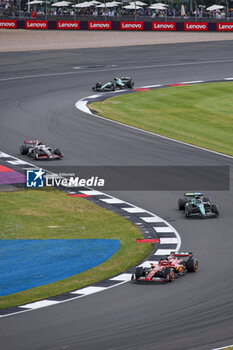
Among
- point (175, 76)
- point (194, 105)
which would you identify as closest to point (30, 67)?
point (175, 76)

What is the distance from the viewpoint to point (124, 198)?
89.9 feet

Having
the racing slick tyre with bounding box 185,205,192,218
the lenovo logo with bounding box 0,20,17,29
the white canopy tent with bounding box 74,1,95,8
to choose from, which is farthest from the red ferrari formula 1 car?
the white canopy tent with bounding box 74,1,95,8

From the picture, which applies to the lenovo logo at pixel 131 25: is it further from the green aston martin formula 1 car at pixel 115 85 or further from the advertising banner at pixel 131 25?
the green aston martin formula 1 car at pixel 115 85

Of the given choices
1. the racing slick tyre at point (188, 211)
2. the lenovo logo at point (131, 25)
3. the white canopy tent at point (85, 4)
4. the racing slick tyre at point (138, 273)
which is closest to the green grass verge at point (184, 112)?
the racing slick tyre at point (188, 211)

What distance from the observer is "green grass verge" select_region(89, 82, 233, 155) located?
38.9 meters

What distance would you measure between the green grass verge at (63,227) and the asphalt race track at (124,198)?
118 cm

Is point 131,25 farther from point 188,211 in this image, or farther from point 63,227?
point 63,227

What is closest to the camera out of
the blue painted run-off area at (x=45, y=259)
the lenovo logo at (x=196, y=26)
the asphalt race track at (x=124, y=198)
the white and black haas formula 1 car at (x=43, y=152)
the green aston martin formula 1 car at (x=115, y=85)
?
the asphalt race track at (x=124, y=198)

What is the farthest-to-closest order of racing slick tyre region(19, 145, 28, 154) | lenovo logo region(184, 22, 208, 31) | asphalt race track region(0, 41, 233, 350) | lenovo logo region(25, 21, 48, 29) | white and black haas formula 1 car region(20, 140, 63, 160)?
1. lenovo logo region(25, 21, 48, 29)
2. lenovo logo region(184, 22, 208, 31)
3. racing slick tyre region(19, 145, 28, 154)
4. white and black haas formula 1 car region(20, 140, 63, 160)
5. asphalt race track region(0, 41, 233, 350)

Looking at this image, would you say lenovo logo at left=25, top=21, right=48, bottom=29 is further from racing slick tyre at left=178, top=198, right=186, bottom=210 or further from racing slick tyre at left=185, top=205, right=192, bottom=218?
racing slick tyre at left=185, top=205, right=192, bottom=218

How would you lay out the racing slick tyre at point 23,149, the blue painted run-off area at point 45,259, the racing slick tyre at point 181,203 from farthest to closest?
the racing slick tyre at point 23,149 < the racing slick tyre at point 181,203 < the blue painted run-off area at point 45,259

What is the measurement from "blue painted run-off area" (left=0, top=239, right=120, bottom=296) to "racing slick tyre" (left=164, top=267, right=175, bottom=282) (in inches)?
95.7

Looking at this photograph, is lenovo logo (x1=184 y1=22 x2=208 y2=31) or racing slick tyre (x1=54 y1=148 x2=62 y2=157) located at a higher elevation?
lenovo logo (x1=184 y1=22 x2=208 y2=31)

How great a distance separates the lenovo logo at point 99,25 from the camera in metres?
88.1
